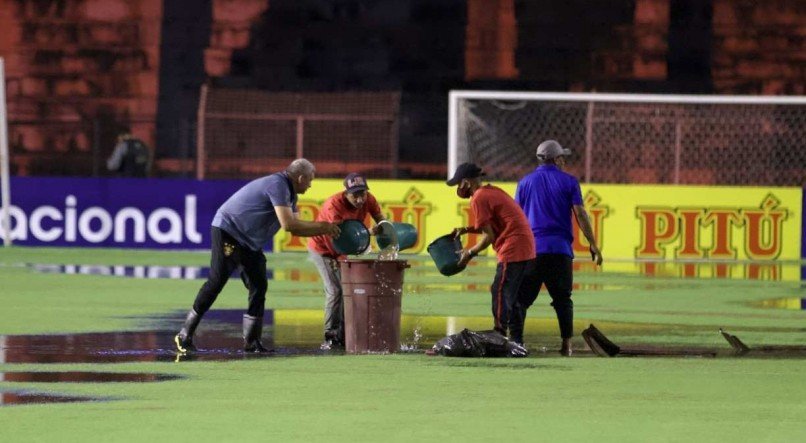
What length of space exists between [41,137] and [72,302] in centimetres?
1547

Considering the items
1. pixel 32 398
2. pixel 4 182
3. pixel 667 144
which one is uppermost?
pixel 667 144

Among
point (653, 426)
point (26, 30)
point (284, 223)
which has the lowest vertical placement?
Result: point (653, 426)

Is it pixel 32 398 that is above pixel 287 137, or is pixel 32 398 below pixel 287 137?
below

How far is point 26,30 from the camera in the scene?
34.5 meters

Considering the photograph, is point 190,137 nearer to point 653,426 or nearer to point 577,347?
point 577,347

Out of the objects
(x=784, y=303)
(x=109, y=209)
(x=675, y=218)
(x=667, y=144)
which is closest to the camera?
(x=784, y=303)

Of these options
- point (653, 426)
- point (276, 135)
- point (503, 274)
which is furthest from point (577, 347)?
point (276, 135)

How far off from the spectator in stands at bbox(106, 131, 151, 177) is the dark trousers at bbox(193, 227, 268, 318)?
703 inches

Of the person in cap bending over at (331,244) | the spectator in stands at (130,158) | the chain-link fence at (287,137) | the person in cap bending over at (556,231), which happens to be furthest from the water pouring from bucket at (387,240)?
the spectator in stands at (130,158)

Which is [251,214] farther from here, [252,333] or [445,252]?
[445,252]

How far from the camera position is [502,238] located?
45.0ft

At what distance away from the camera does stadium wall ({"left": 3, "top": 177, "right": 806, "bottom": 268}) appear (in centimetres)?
2830

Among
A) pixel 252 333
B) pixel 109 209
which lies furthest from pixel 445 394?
pixel 109 209

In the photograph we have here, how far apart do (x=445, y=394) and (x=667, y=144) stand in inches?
809
